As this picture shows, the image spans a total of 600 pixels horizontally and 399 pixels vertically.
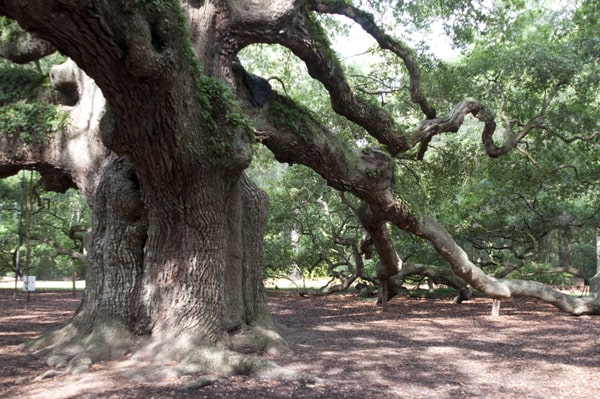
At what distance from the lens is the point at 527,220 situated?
15867mm

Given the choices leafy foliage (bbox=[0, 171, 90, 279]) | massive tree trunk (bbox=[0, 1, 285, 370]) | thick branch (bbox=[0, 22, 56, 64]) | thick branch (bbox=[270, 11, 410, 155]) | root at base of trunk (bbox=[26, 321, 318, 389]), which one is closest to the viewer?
massive tree trunk (bbox=[0, 1, 285, 370])

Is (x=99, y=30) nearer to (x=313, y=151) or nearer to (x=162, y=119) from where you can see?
(x=162, y=119)

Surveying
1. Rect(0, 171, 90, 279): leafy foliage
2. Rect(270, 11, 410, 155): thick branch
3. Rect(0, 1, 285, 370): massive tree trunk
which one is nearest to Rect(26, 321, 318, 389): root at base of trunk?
Rect(0, 1, 285, 370): massive tree trunk

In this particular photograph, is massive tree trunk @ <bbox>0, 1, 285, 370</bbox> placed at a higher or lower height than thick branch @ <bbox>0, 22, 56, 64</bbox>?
lower

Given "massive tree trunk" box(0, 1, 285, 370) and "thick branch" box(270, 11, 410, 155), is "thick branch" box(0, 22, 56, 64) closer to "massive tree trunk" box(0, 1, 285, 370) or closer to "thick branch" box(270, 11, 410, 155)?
"massive tree trunk" box(0, 1, 285, 370)

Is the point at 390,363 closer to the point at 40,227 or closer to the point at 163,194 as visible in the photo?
the point at 163,194

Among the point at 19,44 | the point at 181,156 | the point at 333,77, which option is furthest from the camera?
the point at 333,77

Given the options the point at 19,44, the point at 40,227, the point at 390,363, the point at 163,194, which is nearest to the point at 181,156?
the point at 163,194

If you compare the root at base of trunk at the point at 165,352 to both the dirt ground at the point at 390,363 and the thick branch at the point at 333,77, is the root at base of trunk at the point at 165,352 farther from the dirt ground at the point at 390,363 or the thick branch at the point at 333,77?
the thick branch at the point at 333,77

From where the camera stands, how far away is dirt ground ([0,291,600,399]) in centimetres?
468

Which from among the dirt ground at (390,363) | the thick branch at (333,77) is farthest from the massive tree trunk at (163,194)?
the thick branch at (333,77)

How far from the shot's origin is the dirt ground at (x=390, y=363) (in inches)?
184

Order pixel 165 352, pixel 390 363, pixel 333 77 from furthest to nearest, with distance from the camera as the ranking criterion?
pixel 333 77, pixel 390 363, pixel 165 352

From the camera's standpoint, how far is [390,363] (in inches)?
247
